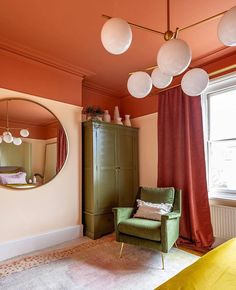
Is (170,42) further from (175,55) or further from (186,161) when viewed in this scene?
(186,161)

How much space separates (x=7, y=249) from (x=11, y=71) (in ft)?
7.65

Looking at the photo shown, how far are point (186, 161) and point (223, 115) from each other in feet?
2.86

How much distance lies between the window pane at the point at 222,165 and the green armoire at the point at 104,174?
4.78ft

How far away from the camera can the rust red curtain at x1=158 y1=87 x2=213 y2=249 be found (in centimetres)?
301

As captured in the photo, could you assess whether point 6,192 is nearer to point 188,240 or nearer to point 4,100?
point 4,100

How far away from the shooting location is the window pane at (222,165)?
9.83 ft

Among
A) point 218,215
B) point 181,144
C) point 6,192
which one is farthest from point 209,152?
point 6,192

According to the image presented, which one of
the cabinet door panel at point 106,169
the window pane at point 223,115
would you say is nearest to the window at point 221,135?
the window pane at point 223,115

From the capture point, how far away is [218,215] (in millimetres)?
2875

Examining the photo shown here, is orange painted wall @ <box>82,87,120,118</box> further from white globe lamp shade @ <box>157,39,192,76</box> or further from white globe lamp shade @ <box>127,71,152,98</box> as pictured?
white globe lamp shade @ <box>157,39,192,76</box>

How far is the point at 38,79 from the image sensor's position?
3.11 m

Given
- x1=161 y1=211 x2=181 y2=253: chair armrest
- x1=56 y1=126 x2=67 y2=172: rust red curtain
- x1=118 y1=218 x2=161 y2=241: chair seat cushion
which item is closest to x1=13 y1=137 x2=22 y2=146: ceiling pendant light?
x1=56 y1=126 x2=67 y2=172: rust red curtain

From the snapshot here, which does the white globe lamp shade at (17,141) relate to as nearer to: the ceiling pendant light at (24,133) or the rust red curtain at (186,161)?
the ceiling pendant light at (24,133)

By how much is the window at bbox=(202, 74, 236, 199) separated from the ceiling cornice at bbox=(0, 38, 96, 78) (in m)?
1.98
